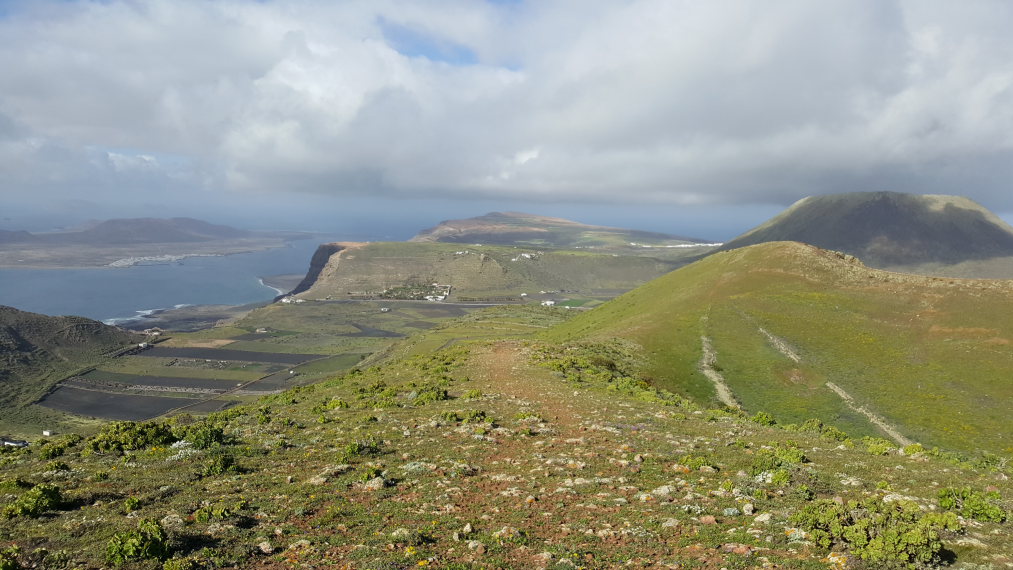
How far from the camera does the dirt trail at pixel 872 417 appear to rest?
156ft

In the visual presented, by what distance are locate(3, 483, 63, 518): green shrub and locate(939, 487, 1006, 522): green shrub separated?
101 feet

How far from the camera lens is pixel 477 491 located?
19562 millimetres

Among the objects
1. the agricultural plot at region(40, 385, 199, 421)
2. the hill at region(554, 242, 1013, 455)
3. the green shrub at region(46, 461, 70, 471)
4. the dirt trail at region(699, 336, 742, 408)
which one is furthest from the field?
the green shrub at region(46, 461, 70, 471)

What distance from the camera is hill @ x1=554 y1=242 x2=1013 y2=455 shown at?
52500 mm

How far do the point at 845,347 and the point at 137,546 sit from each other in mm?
78642

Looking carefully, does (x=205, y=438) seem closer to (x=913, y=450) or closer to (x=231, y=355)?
(x=913, y=450)

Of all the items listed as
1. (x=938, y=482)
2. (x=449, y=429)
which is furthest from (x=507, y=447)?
(x=938, y=482)

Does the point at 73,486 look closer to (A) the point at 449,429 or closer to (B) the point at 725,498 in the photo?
(A) the point at 449,429

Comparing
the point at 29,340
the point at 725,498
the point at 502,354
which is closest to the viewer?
the point at 725,498

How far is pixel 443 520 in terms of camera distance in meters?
16.7

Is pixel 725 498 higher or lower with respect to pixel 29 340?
higher

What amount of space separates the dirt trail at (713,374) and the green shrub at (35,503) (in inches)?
2132

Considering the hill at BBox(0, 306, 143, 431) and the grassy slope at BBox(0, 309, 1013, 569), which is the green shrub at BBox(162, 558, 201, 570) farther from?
the hill at BBox(0, 306, 143, 431)

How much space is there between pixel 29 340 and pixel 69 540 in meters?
231
